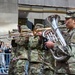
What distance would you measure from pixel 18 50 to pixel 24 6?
17015 mm

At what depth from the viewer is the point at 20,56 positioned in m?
9.51

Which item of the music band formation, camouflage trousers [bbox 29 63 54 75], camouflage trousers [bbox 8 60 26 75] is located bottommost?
camouflage trousers [bbox 8 60 26 75]

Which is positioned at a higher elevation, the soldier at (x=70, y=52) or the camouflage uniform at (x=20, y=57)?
the soldier at (x=70, y=52)

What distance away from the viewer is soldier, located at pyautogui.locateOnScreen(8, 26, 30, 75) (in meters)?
9.40

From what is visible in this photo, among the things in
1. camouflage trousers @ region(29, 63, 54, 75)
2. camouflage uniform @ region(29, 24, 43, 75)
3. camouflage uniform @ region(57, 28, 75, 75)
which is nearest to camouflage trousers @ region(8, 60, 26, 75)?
camouflage uniform @ region(29, 24, 43, 75)

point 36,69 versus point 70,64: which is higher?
point 70,64

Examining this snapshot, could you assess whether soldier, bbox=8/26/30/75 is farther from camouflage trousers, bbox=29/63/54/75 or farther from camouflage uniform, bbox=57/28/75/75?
camouflage uniform, bbox=57/28/75/75

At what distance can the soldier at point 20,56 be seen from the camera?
940 centimetres

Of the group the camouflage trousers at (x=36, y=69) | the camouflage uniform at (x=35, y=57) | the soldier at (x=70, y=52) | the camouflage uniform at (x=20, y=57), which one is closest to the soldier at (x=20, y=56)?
the camouflage uniform at (x=20, y=57)

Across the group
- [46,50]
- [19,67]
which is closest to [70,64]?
[46,50]

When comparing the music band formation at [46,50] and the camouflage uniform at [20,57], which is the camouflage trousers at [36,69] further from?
the camouflage uniform at [20,57]

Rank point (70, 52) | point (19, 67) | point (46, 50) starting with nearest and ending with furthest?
point (70, 52) → point (46, 50) → point (19, 67)

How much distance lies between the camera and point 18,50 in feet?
31.8

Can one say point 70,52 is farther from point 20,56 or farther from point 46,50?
point 20,56
